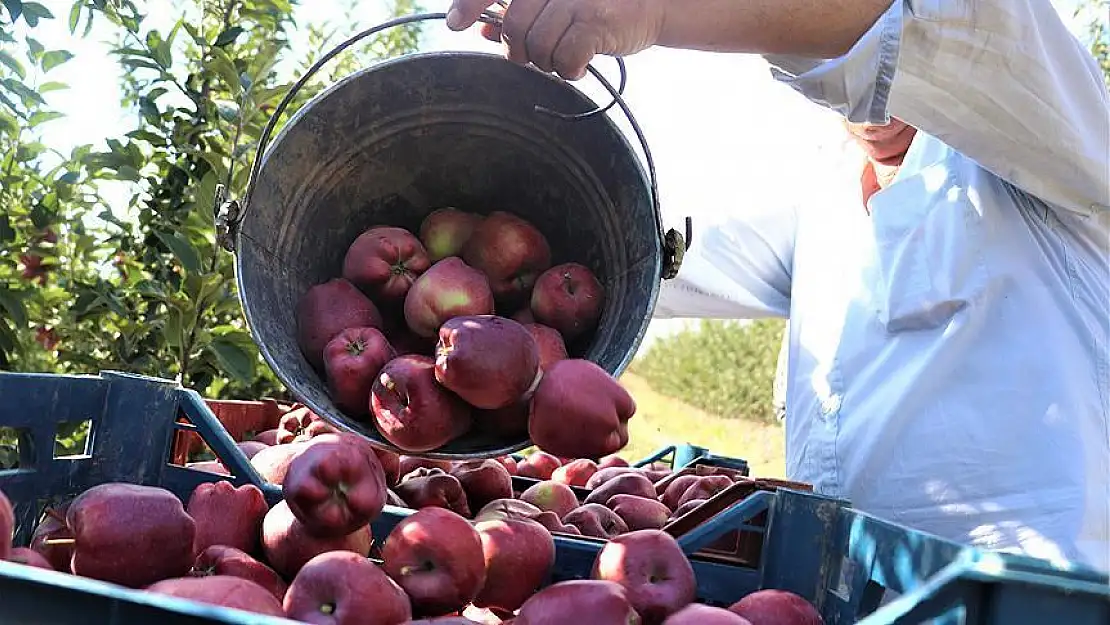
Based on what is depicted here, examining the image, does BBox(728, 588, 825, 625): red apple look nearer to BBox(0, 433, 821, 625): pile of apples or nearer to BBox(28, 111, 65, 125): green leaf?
BBox(0, 433, 821, 625): pile of apples

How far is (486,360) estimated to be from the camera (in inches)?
55.6

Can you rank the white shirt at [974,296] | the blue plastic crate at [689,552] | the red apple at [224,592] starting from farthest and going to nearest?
1. the white shirt at [974,296]
2. the red apple at [224,592]
3. the blue plastic crate at [689,552]

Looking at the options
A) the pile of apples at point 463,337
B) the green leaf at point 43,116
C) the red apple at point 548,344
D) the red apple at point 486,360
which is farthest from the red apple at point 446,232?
the green leaf at point 43,116

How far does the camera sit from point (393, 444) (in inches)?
57.0

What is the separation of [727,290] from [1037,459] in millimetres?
1276

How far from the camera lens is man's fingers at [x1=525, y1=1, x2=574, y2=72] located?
4.76 ft

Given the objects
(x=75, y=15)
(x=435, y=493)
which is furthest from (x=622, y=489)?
(x=75, y=15)

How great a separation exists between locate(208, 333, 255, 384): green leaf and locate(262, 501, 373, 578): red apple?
1207mm

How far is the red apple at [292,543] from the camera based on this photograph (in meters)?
1.31

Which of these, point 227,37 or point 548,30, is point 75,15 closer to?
point 227,37

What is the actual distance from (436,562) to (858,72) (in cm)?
107

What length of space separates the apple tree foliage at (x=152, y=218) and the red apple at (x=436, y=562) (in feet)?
4.59

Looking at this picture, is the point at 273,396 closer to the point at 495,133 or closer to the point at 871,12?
the point at 495,133

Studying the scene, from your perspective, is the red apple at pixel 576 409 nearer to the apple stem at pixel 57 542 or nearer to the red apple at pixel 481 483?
the red apple at pixel 481 483
